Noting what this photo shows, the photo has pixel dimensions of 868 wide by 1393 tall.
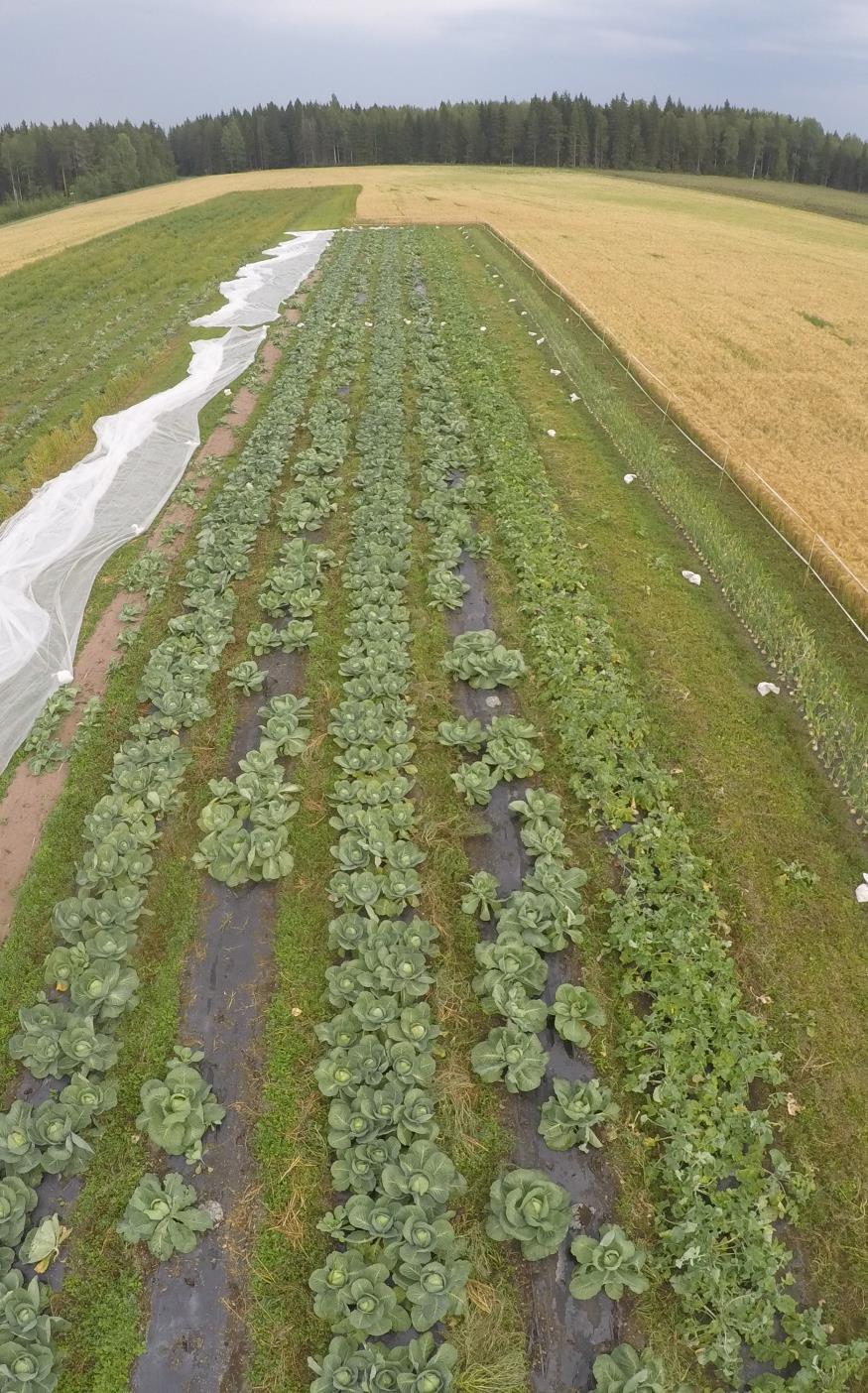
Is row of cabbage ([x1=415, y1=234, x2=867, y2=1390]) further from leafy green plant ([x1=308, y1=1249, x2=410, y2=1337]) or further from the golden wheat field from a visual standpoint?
the golden wheat field

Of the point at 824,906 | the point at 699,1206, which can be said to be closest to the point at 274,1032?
the point at 699,1206

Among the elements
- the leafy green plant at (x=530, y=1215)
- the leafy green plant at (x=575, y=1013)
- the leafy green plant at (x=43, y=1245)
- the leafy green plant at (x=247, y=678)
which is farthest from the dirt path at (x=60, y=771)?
the leafy green plant at (x=575, y=1013)

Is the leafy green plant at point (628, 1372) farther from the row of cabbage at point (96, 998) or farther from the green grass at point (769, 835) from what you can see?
the row of cabbage at point (96, 998)

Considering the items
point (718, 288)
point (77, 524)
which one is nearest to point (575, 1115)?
point (77, 524)

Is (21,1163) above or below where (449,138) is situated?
below

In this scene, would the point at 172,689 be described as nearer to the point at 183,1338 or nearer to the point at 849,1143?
the point at 183,1338

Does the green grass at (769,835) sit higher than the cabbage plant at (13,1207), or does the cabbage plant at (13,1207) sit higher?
the green grass at (769,835)
